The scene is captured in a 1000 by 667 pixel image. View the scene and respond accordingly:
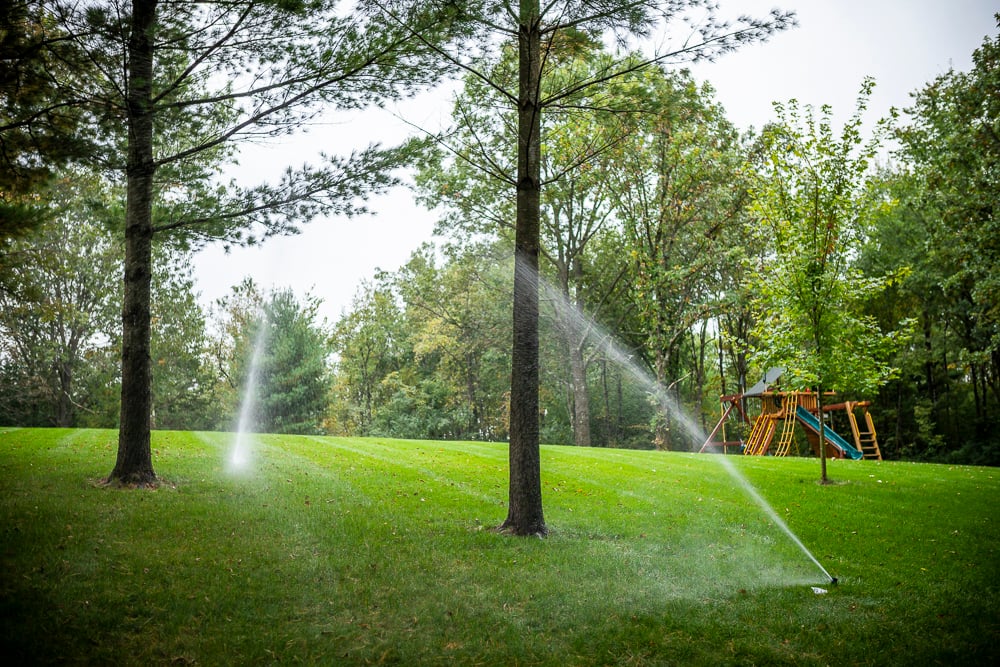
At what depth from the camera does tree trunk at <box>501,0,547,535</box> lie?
6.82 metres

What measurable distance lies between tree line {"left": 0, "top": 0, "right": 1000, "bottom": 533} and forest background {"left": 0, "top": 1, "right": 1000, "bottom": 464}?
0.15m

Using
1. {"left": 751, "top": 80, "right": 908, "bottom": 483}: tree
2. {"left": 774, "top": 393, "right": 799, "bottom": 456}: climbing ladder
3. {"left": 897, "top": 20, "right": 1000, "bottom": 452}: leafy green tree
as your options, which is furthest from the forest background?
{"left": 774, "top": 393, "right": 799, "bottom": 456}: climbing ladder

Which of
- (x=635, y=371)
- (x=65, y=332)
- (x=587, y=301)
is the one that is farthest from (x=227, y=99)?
(x=635, y=371)

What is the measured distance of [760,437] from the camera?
2058 cm

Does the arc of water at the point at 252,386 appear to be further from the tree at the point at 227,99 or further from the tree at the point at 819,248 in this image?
the tree at the point at 819,248

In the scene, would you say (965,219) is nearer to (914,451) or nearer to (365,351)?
(914,451)

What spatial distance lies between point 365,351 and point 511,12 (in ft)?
104

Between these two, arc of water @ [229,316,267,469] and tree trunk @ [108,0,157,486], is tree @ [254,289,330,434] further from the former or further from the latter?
tree trunk @ [108,0,157,486]

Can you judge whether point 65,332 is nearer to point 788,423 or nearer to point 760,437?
point 760,437

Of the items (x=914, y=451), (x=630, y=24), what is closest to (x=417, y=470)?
(x=630, y=24)

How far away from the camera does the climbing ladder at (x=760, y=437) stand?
20.0m

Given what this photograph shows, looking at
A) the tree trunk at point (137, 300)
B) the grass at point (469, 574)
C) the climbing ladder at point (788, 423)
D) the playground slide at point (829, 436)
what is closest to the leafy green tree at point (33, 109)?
the tree trunk at point (137, 300)

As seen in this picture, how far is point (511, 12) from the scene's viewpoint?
279 inches

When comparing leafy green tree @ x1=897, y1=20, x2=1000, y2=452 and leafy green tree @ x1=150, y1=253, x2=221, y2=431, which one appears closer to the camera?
leafy green tree @ x1=897, y1=20, x2=1000, y2=452
